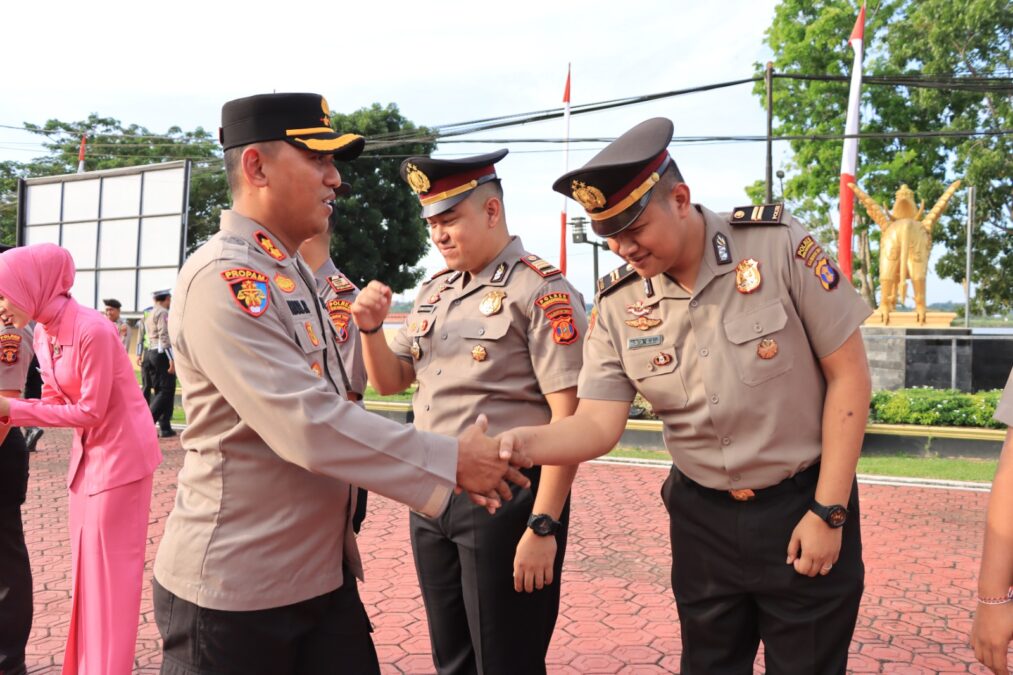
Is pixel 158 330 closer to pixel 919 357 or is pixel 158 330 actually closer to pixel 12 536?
pixel 12 536

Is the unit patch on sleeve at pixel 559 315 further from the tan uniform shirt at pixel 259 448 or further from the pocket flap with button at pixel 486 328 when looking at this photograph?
the tan uniform shirt at pixel 259 448

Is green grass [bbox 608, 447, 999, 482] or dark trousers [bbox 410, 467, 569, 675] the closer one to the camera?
dark trousers [bbox 410, 467, 569, 675]

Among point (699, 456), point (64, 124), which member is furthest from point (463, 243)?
point (64, 124)

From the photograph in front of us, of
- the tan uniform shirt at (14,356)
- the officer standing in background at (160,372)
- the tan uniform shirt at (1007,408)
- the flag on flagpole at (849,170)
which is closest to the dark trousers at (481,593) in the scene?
the tan uniform shirt at (1007,408)

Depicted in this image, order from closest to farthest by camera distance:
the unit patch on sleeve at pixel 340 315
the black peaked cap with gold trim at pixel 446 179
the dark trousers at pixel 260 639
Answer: the dark trousers at pixel 260 639 → the black peaked cap with gold trim at pixel 446 179 → the unit patch on sleeve at pixel 340 315

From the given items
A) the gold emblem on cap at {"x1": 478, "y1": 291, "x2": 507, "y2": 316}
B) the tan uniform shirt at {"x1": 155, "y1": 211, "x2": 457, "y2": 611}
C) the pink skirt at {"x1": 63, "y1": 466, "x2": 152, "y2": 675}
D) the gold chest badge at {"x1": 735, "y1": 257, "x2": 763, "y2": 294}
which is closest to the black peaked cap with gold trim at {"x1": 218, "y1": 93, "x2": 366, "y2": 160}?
the tan uniform shirt at {"x1": 155, "y1": 211, "x2": 457, "y2": 611}

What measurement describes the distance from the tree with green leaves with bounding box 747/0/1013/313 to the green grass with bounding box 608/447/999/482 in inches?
601

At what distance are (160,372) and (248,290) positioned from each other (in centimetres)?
1000

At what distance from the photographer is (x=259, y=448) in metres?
1.85

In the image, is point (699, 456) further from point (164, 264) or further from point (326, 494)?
point (164, 264)

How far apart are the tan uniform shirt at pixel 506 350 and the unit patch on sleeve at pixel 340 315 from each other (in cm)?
81

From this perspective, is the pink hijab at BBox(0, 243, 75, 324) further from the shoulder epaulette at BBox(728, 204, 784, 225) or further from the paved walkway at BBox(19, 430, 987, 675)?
the shoulder epaulette at BBox(728, 204, 784, 225)

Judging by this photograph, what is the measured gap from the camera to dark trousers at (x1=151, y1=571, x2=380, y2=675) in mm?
1841

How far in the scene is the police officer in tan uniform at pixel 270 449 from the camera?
1.75m
